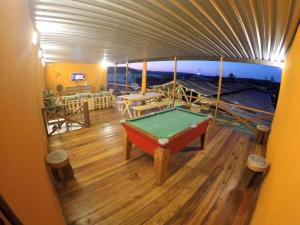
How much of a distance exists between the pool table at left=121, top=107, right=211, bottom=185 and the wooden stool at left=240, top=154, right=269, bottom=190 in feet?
4.03

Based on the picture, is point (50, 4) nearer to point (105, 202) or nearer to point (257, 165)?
point (105, 202)

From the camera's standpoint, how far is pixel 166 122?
375cm

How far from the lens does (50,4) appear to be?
8.25 ft

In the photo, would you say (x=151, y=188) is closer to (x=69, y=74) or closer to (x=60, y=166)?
(x=60, y=166)

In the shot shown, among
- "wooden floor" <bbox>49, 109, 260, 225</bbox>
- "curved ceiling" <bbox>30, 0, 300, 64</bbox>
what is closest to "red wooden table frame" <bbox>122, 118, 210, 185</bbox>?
"wooden floor" <bbox>49, 109, 260, 225</bbox>

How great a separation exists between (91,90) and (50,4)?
9.58 m

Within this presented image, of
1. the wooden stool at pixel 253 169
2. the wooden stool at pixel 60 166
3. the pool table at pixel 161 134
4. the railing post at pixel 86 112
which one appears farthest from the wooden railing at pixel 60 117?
the wooden stool at pixel 253 169

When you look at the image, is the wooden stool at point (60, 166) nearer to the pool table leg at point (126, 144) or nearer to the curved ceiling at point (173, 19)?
the pool table leg at point (126, 144)

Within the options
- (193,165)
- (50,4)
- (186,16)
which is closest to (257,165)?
(193,165)

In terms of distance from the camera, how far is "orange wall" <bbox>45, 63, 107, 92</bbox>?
379 inches

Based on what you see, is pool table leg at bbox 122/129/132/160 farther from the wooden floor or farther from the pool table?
the wooden floor

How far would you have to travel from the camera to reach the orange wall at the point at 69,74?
31.6 ft

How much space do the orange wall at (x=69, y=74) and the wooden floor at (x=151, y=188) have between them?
6.81 meters

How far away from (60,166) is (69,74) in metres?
9.40
